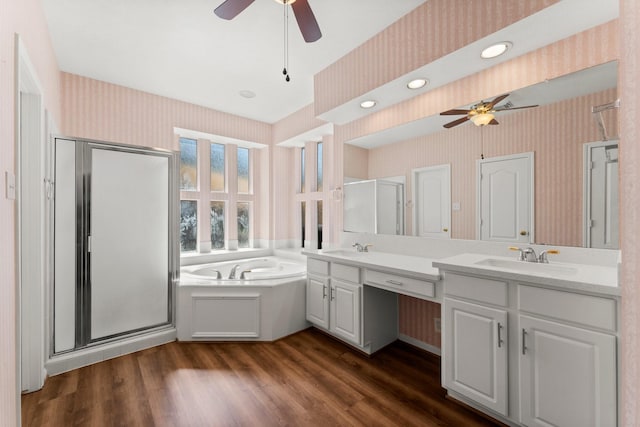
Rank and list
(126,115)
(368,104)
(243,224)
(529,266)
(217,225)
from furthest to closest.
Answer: (243,224) < (217,225) < (126,115) < (368,104) < (529,266)

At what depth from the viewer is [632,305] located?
55 centimetres

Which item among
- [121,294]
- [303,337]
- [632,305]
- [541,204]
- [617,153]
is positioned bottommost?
[303,337]


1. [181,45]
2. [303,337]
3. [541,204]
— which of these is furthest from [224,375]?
[181,45]

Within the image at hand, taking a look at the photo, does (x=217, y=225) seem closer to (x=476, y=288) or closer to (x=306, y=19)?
(x=306, y=19)

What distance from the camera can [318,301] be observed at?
9.11 feet

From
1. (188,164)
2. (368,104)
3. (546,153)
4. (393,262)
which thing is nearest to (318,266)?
(393,262)

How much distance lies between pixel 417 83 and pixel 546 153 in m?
1.07

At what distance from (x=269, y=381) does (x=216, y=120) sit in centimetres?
333

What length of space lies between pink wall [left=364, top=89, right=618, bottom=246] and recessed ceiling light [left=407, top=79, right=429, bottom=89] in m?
0.47

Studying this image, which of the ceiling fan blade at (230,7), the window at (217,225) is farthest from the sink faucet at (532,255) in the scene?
the window at (217,225)

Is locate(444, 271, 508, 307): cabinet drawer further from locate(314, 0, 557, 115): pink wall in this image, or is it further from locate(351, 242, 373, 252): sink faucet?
locate(314, 0, 557, 115): pink wall

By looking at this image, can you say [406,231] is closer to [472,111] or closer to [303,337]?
[472,111]

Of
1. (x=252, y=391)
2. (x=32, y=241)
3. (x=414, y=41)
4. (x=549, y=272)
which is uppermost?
(x=414, y=41)

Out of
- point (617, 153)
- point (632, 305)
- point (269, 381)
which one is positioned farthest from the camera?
point (269, 381)
